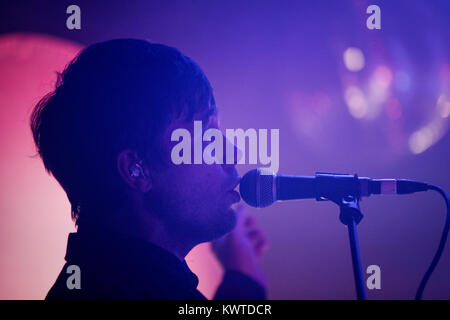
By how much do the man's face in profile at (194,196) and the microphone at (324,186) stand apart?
0.22 meters

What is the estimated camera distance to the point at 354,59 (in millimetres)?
2084

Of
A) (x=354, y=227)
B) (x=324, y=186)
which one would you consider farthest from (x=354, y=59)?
(x=354, y=227)

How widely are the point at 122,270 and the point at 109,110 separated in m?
0.63

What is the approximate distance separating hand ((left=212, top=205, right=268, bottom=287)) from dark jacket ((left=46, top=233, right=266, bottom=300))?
18 centimetres

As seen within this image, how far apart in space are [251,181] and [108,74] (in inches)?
27.8

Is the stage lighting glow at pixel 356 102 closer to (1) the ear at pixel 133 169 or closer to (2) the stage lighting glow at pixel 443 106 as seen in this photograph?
(2) the stage lighting glow at pixel 443 106

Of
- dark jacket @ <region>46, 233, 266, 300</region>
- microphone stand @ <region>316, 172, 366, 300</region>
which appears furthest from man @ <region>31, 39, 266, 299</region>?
microphone stand @ <region>316, 172, 366, 300</region>

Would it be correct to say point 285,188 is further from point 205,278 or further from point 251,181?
point 205,278

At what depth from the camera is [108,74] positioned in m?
1.61

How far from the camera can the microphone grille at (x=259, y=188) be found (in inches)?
56.1

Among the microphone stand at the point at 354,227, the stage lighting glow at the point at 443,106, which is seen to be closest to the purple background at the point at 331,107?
the stage lighting glow at the point at 443,106

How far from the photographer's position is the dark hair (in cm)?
153
